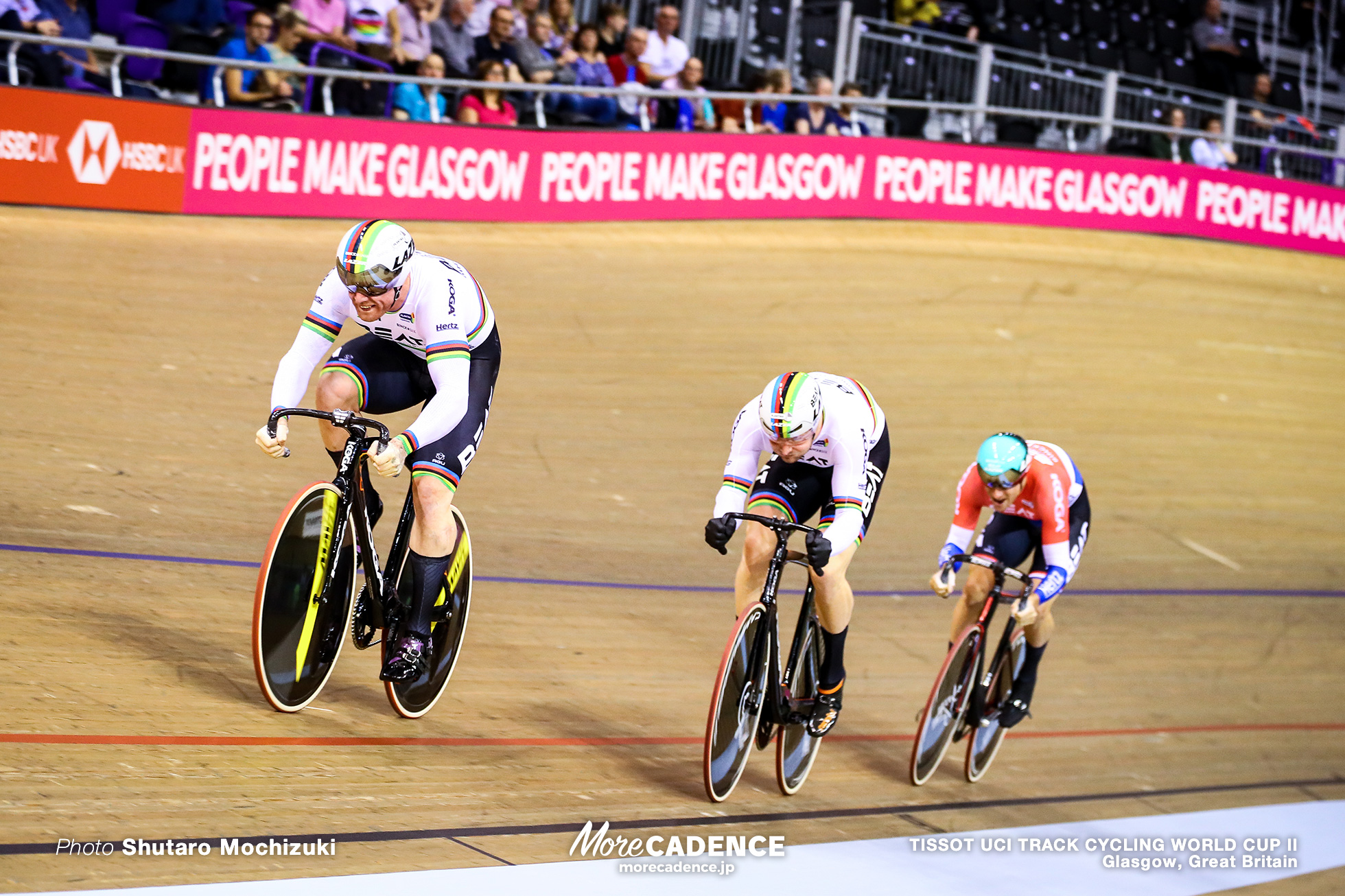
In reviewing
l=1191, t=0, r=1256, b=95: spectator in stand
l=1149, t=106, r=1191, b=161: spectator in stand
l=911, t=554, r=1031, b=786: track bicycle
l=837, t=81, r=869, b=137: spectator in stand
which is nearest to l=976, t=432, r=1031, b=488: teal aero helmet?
l=911, t=554, r=1031, b=786: track bicycle

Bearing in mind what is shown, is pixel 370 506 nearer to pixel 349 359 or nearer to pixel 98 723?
pixel 349 359

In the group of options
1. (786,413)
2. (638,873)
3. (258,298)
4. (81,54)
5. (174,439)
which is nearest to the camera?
(638,873)

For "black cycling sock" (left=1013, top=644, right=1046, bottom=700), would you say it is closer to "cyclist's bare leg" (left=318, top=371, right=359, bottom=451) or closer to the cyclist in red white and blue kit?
the cyclist in red white and blue kit

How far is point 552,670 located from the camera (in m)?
4.74

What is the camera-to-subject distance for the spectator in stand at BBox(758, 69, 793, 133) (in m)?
11.6

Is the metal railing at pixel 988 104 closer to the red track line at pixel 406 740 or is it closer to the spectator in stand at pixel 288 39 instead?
the spectator in stand at pixel 288 39

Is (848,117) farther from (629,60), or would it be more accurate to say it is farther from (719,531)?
(719,531)

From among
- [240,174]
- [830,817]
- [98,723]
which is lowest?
[830,817]

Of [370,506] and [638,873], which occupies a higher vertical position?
[370,506]

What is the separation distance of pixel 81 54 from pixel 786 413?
6.95 metres

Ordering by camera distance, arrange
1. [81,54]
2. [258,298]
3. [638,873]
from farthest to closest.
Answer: [81,54]
[258,298]
[638,873]

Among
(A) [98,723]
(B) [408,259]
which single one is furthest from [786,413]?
(A) [98,723]

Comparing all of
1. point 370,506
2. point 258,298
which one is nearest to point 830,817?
point 370,506

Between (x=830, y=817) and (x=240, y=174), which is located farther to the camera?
(x=240, y=174)
